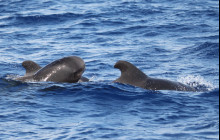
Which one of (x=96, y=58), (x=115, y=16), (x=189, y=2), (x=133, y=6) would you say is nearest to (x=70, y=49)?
(x=96, y=58)

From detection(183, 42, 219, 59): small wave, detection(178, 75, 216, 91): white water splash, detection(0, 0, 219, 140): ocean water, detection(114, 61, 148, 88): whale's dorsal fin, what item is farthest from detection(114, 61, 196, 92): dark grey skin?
detection(183, 42, 219, 59): small wave

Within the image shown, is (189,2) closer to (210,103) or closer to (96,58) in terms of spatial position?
(96,58)

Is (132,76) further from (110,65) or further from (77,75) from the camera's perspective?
(110,65)

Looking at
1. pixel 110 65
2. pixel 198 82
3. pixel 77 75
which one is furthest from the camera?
pixel 110 65

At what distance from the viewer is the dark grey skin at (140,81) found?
15180 millimetres

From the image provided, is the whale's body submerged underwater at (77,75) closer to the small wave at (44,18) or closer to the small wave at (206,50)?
the small wave at (206,50)

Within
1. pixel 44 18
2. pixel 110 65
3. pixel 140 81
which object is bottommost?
pixel 110 65

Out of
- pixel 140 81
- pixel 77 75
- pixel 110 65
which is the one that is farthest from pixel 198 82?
pixel 110 65

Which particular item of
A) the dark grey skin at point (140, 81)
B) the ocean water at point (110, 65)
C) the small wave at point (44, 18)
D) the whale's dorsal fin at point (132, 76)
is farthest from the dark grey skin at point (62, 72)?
the small wave at point (44, 18)

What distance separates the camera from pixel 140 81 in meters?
15.4

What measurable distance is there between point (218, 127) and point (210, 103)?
7.46 feet

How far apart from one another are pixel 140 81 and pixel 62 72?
2337mm

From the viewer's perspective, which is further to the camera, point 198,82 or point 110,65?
point 110,65

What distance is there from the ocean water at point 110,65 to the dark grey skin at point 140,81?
319 millimetres
